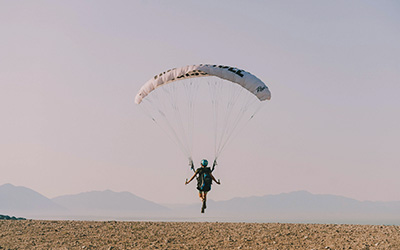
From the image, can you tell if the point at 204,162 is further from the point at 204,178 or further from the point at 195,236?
the point at 195,236

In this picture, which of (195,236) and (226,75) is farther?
(226,75)

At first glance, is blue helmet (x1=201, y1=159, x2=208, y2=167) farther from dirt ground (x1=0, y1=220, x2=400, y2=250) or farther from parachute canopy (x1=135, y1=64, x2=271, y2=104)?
parachute canopy (x1=135, y1=64, x2=271, y2=104)

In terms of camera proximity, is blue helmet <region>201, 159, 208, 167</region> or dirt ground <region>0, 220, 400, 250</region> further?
blue helmet <region>201, 159, 208, 167</region>

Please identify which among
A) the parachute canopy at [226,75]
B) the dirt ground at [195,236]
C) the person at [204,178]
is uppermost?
the parachute canopy at [226,75]

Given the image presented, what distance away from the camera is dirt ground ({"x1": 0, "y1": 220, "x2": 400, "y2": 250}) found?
21000 mm

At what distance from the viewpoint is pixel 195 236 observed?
74.2ft

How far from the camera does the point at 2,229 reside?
2555 centimetres

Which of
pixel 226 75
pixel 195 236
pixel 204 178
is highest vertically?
pixel 226 75

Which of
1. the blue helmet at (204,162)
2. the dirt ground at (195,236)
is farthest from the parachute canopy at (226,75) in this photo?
the dirt ground at (195,236)

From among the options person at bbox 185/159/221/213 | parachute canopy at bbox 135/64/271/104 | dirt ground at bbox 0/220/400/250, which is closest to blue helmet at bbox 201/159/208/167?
person at bbox 185/159/221/213

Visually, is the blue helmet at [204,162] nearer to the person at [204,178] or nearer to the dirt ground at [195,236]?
the person at [204,178]

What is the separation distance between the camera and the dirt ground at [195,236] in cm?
2100

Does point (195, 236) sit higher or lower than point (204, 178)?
lower

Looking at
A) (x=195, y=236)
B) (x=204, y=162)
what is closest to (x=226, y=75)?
(x=204, y=162)
